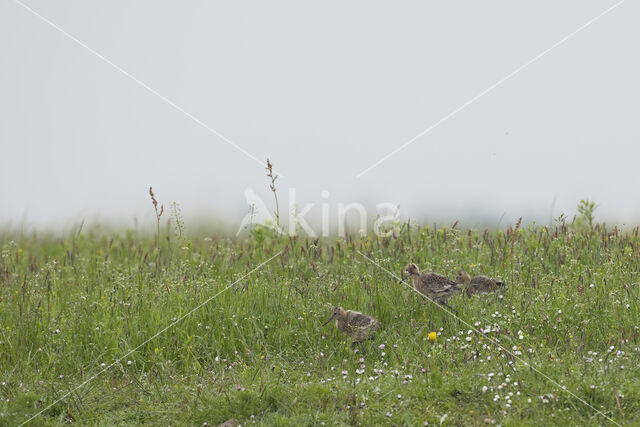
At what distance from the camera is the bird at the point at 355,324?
677 centimetres

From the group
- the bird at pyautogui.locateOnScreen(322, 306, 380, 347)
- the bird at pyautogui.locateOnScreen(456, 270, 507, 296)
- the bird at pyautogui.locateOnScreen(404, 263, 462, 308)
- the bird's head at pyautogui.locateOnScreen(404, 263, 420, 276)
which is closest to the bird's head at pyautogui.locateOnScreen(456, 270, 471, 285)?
the bird at pyautogui.locateOnScreen(456, 270, 507, 296)

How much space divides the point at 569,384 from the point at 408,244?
4413mm

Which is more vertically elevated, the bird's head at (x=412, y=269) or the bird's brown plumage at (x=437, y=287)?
the bird's head at (x=412, y=269)

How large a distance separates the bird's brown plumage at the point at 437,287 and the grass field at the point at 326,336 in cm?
14

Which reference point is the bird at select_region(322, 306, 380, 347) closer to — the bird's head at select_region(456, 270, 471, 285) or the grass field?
the grass field

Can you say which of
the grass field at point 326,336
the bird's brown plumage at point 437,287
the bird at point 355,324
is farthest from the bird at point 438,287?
the bird at point 355,324

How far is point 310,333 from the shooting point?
23.6ft

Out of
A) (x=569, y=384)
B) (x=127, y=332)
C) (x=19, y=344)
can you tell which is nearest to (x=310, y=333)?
(x=127, y=332)

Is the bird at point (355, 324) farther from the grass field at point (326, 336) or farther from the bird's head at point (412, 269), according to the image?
the bird's head at point (412, 269)

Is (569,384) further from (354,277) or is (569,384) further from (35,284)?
(35,284)

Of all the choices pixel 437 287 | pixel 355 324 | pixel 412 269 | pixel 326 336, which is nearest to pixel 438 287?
pixel 437 287

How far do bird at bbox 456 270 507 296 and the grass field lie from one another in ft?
0.62

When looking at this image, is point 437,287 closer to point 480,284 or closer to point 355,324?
point 480,284

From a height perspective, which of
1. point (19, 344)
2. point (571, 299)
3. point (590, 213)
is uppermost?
point (590, 213)
